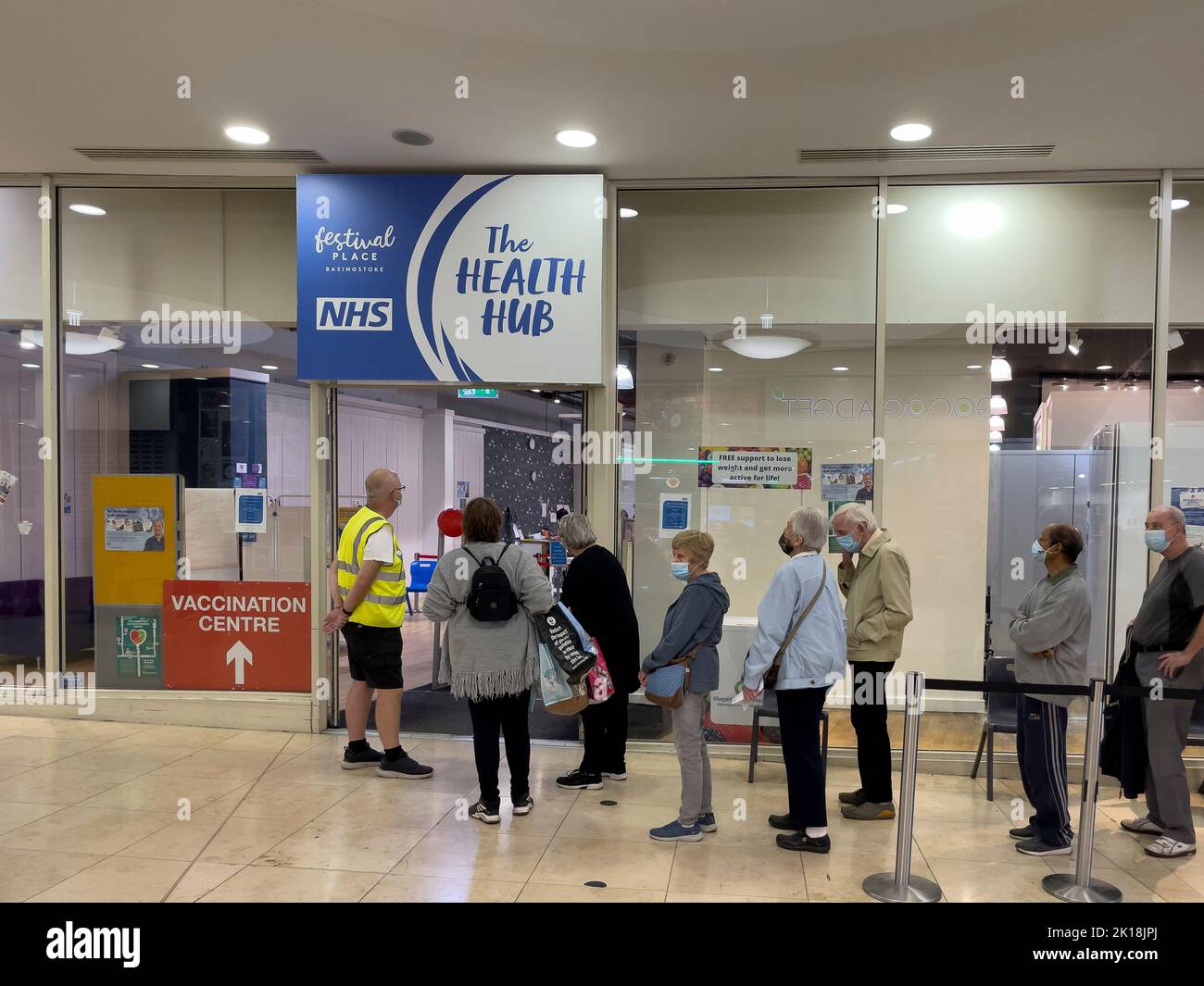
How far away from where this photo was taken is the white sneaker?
3877 mm

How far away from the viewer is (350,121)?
4.68m

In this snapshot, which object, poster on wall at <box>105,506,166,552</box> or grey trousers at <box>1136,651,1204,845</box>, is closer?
grey trousers at <box>1136,651,1204,845</box>

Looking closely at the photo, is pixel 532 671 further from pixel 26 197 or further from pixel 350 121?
pixel 26 197

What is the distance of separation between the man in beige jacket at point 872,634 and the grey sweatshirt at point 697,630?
2.95ft

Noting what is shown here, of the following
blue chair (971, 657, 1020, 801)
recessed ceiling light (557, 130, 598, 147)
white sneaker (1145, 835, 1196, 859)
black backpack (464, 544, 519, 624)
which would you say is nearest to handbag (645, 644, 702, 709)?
black backpack (464, 544, 519, 624)

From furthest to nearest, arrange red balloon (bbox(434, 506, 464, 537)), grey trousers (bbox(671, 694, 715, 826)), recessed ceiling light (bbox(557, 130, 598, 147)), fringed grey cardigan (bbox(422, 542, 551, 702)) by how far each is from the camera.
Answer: red balloon (bbox(434, 506, 464, 537)) < recessed ceiling light (bbox(557, 130, 598, 147)) < fringed grey cardigan (bbox(422, 542, 551, 702)) < grey trousers (bbox(671, 694, 715, 826))

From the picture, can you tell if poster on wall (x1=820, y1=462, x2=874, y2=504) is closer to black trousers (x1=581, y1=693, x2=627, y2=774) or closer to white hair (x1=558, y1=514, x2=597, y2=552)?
white hair (x1=558, y1=514, x2=597, y2=552)

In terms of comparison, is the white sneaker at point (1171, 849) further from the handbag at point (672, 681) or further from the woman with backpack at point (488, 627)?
the woman with backpack at point (488, 627)

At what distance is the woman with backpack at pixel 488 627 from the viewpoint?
3.94m

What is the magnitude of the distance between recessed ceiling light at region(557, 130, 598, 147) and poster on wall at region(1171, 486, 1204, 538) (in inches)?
161

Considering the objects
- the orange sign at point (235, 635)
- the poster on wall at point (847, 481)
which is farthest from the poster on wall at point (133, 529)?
the poster on wall at point (847, 481)

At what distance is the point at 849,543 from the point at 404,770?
2741 mm
